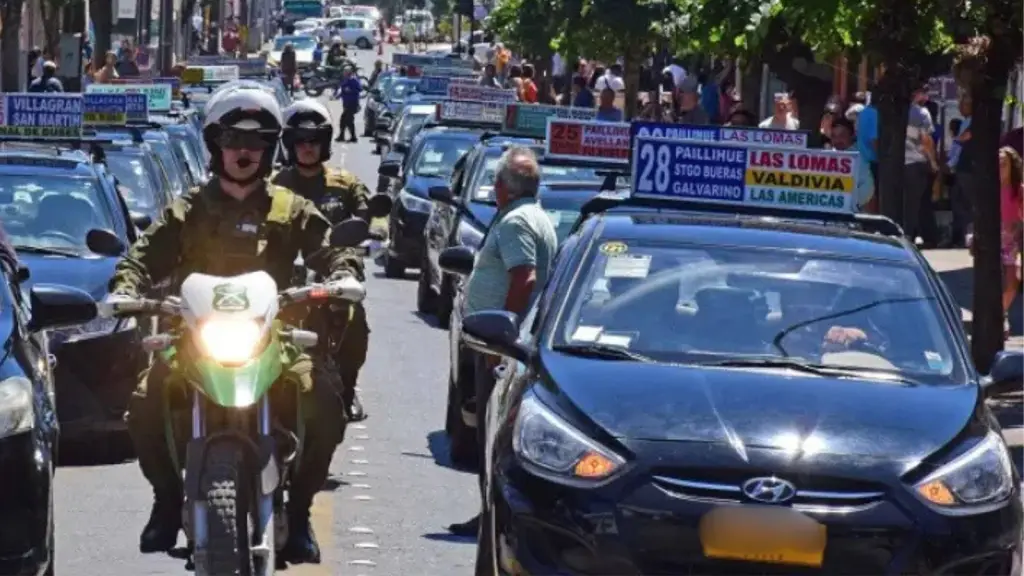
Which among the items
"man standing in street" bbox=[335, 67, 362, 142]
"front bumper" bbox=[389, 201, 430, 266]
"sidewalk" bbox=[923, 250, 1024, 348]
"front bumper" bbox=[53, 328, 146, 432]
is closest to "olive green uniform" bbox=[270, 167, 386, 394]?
"front bumper" bbox=[53, 328, 146, 432]

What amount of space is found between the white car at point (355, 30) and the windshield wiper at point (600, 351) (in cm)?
11848

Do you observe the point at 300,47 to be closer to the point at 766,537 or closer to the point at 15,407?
the point at 15,407

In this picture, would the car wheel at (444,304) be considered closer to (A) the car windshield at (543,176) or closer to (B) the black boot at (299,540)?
(A) the car windshield at (543,176)

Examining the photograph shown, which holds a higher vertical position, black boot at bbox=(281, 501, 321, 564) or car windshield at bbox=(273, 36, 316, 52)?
black boot at bbox=(281, 501, 321, 564)

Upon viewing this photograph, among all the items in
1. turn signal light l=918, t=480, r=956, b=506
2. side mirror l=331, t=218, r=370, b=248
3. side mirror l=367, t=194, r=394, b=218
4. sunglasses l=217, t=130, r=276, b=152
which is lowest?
turn signal light l=918, t=480, r=956, b=506

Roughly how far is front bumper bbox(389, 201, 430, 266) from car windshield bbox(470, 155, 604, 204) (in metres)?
3.68

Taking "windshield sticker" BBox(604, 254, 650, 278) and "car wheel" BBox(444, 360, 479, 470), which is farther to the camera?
"car wheel" BBox(444, 360, 479, 470)

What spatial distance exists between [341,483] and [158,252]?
3633 millimetres

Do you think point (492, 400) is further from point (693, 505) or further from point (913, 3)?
point (913, 3)

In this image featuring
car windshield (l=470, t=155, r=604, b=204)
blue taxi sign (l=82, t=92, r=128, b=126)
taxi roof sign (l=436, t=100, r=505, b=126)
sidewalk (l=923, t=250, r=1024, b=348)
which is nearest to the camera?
car windshield (l=470, t=155, r=604, b=204)

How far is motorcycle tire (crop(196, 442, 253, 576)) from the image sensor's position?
791 cm

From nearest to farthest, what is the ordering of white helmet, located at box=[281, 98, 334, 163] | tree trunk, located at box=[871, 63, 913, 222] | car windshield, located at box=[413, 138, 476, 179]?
white helmet, located at box=[281, 98, 334, 163], tree trunk, located at box=[871, 63, 913, 222], car windshield, located at box=[413, 138, 476, 179]

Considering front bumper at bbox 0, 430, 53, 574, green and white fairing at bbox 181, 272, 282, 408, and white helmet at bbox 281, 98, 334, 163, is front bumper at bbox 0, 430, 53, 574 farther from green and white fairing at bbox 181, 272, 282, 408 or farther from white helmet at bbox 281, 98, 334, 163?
white helmet at bbox 281, 98, 334, 163

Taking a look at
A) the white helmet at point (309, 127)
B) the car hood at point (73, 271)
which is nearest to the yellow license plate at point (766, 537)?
the white helmet at point (309, 127)
